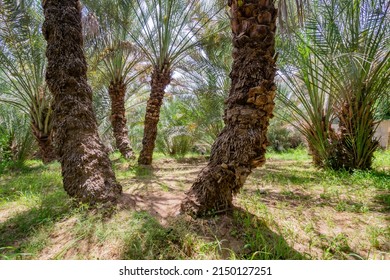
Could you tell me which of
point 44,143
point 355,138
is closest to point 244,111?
point 355,138

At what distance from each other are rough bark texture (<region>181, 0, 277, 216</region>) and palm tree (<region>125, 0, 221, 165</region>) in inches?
160

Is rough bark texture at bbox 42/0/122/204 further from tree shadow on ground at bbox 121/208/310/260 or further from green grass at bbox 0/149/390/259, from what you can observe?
tree shadow on ground at bbox 121/208/310/260

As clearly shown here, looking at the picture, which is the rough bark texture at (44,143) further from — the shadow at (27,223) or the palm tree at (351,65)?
the palm tree at (351,65)

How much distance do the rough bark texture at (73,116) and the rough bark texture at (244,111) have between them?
1.03 metres

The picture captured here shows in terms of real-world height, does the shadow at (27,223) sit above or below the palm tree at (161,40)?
below

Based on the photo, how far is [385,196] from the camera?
271cm

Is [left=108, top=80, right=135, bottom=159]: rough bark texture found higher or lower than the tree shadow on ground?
higher

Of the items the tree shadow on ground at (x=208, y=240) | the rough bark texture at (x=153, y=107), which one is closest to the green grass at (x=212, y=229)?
the tree shadow on ground at (x=208, y=240)

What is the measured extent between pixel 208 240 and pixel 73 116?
1.88 m

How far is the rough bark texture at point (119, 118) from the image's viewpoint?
7180mm

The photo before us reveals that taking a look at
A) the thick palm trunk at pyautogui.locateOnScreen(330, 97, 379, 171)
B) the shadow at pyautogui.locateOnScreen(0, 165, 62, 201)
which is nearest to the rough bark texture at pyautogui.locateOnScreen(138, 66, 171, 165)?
the shadow at pyautogui.locateOnScreen(0, 165, 62, 201)

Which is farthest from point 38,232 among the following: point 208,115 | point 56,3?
point 208,115

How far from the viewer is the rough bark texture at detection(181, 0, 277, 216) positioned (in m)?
2.01

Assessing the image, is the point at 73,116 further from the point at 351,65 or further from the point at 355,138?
the point at 355,138
